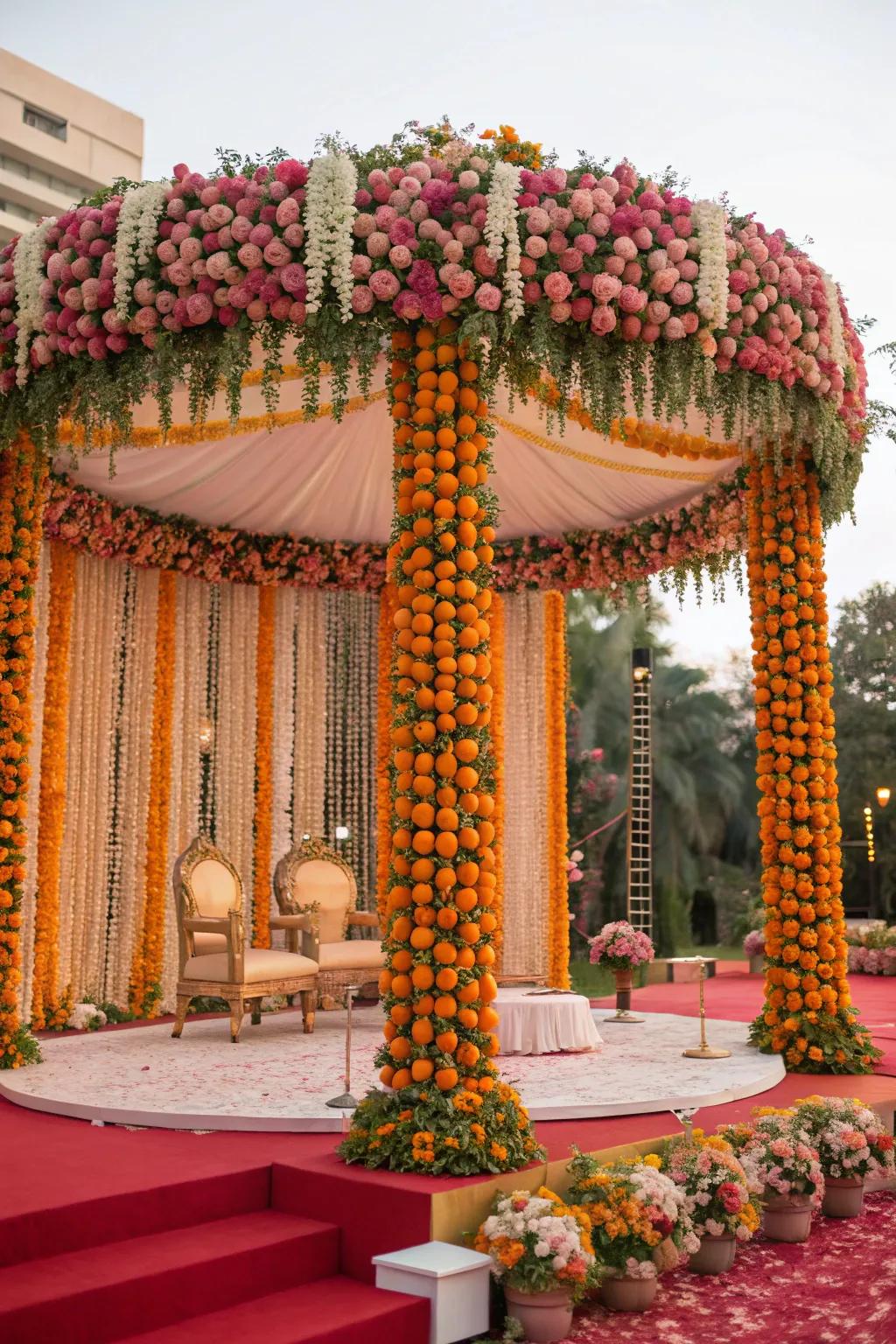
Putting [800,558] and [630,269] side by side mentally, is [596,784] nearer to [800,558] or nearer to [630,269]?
[800,558]

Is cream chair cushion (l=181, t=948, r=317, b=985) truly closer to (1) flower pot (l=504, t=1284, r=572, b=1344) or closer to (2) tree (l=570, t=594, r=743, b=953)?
(1) flower pot (l=504, t=1284, r=572, b=1344)

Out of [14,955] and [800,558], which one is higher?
[800,558]

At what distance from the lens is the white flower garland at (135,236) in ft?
17.7

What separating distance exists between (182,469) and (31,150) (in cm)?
2849

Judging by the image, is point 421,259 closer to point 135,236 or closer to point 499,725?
point 135,236

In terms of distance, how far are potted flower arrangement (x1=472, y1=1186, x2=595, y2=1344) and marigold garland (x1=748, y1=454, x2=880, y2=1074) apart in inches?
128

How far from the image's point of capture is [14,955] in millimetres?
6914

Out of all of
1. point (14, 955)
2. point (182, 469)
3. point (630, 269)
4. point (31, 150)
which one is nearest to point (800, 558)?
point (630, 269)

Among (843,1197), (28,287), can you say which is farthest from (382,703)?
(843,1197)

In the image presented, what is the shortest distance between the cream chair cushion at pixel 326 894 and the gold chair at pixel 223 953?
1.78 feet

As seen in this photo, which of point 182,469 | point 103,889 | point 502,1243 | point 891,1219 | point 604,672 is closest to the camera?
point 502,1243

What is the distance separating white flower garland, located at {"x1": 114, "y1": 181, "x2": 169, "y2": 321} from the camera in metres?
5.40

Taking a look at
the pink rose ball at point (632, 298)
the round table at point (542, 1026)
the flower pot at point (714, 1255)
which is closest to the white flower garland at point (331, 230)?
the pink rose ball at point (632, 298)

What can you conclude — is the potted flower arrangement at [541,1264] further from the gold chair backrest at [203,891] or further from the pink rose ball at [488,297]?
the gold chair backrest at [203,891]
